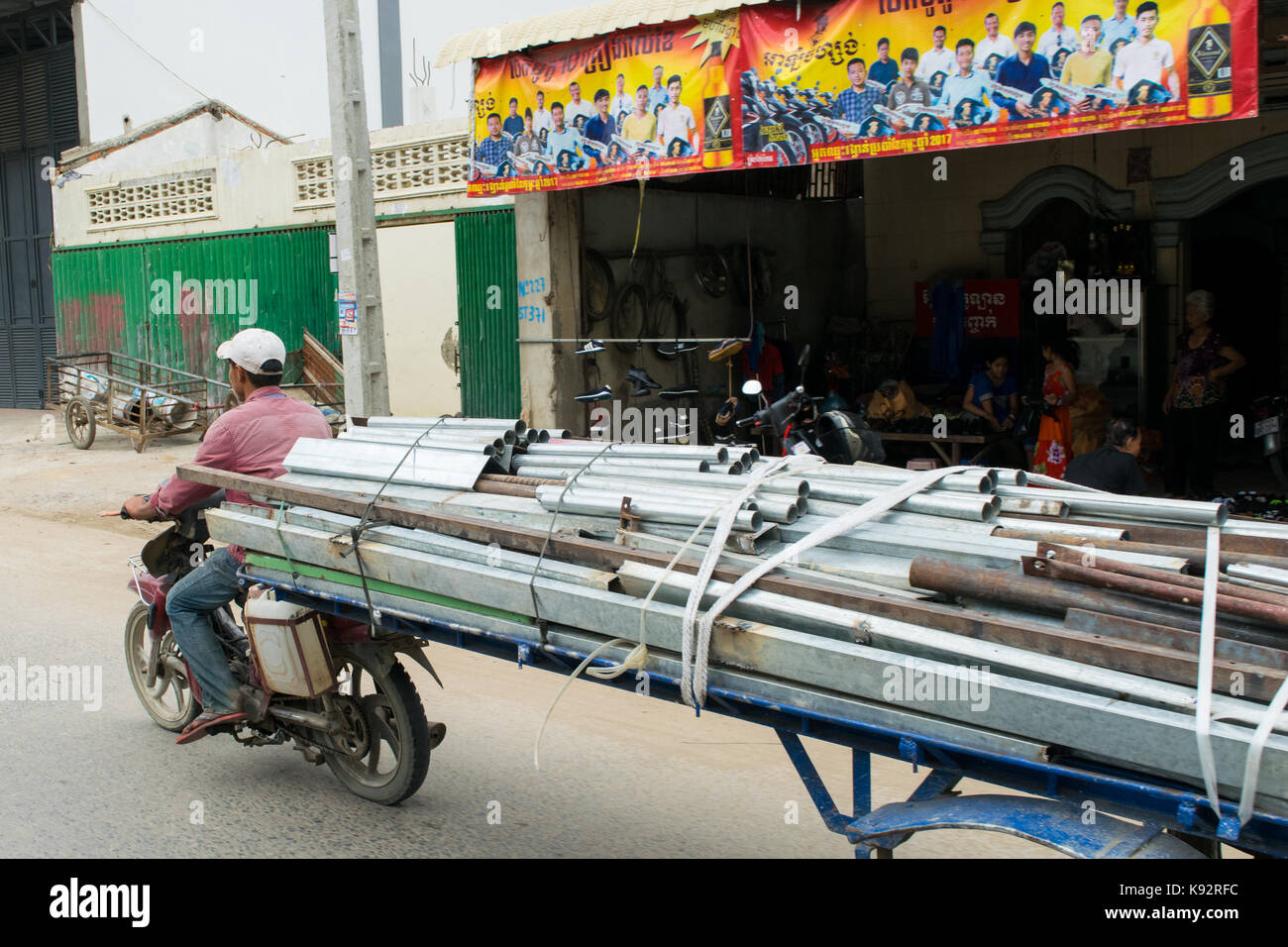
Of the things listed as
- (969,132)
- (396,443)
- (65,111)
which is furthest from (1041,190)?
(65,111)

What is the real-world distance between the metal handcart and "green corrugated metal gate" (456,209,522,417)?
4.16 meters

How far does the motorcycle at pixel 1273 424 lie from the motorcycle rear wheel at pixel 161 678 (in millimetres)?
8804

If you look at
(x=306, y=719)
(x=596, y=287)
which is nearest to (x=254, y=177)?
(x=596, y=287)

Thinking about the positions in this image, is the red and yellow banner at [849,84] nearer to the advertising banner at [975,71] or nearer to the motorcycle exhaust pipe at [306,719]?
the advertising banner at [975,71]

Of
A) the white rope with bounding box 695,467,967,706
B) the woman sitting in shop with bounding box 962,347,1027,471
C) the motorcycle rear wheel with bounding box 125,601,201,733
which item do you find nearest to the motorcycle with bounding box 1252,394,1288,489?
the woman sitting in shop with bounding box 962,347,1027,471

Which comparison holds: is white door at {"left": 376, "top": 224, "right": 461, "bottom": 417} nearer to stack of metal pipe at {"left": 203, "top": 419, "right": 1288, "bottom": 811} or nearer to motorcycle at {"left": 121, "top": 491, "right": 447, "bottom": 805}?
motorcycle at {"left": 121, "top": 491, "right": 447, "bottom": 805}

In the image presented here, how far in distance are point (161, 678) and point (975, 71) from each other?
6.24 metres

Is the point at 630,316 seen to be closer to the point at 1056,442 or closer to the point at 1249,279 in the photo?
the point at 1056,442

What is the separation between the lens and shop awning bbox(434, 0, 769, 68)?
363 inches

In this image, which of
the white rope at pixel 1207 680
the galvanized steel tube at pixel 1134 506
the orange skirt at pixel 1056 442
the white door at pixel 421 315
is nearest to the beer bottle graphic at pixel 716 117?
the orange skirt at pixel 1056 442

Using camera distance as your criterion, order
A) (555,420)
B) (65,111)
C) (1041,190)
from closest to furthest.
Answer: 1. (555,420)
2. (1041,190)
3. (65,111)
